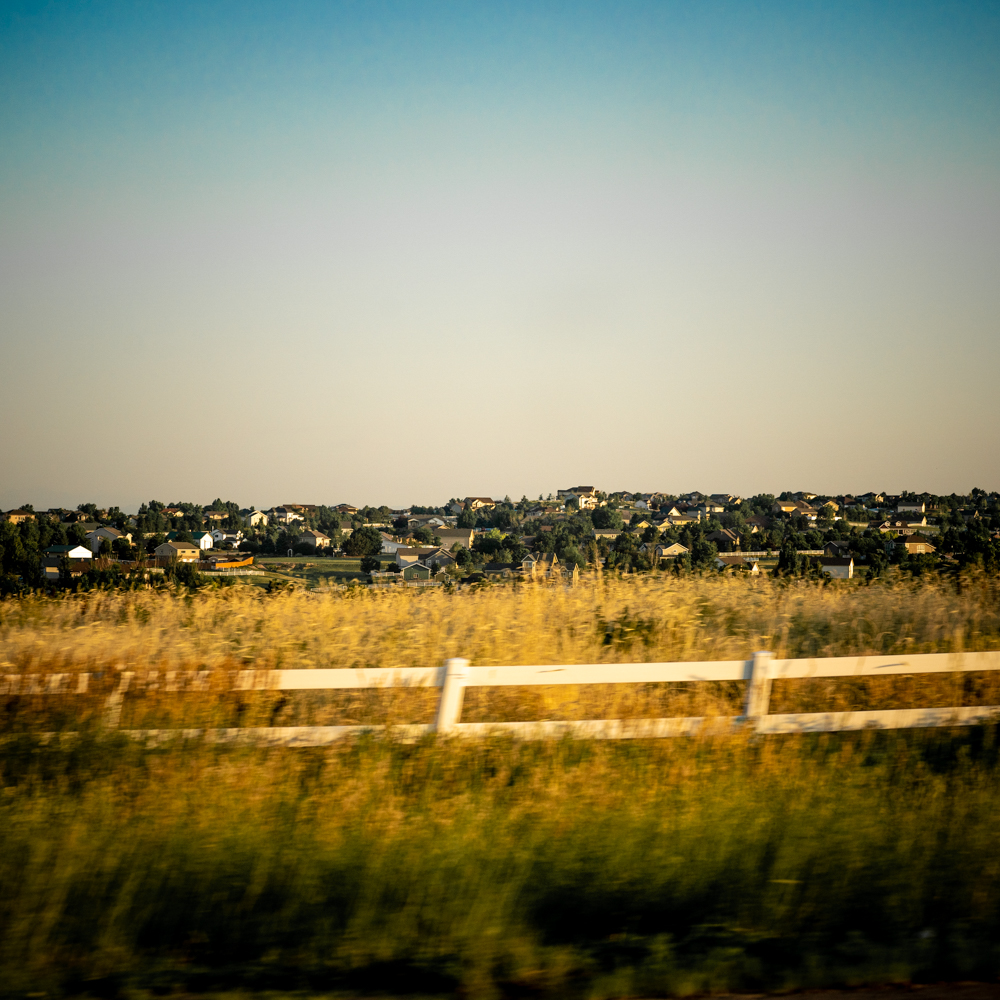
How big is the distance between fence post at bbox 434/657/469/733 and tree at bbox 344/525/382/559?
3216 centimetres

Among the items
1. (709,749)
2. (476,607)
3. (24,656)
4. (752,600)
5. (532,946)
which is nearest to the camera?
(532,946)

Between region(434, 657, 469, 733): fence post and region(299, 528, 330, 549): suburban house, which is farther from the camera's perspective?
region(299, 528, 330, 549): suburban house

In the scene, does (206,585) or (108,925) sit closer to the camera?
(108,925)

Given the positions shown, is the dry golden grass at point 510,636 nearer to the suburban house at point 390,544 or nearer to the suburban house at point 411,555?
the suburban house at point 411,555

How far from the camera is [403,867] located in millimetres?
4105

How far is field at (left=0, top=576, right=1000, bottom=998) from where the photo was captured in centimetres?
344

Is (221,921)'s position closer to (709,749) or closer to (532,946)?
(532,946)

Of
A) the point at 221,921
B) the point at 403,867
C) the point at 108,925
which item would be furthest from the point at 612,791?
the point at 108,925

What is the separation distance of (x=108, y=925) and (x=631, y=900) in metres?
2.39

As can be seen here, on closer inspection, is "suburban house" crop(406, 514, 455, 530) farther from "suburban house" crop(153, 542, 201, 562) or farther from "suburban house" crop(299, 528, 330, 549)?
"suburban house" crop(153, 542, 201, 562)

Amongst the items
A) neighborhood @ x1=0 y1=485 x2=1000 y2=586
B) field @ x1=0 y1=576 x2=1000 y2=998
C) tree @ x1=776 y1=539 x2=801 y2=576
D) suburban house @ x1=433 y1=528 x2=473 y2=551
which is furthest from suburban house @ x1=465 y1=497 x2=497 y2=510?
field @ x1=0 y1=576 x2=1000 y2=998

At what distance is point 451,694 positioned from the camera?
5289mm

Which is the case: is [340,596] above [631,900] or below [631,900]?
above

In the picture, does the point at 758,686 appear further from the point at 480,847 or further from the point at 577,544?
the point at 577,544
